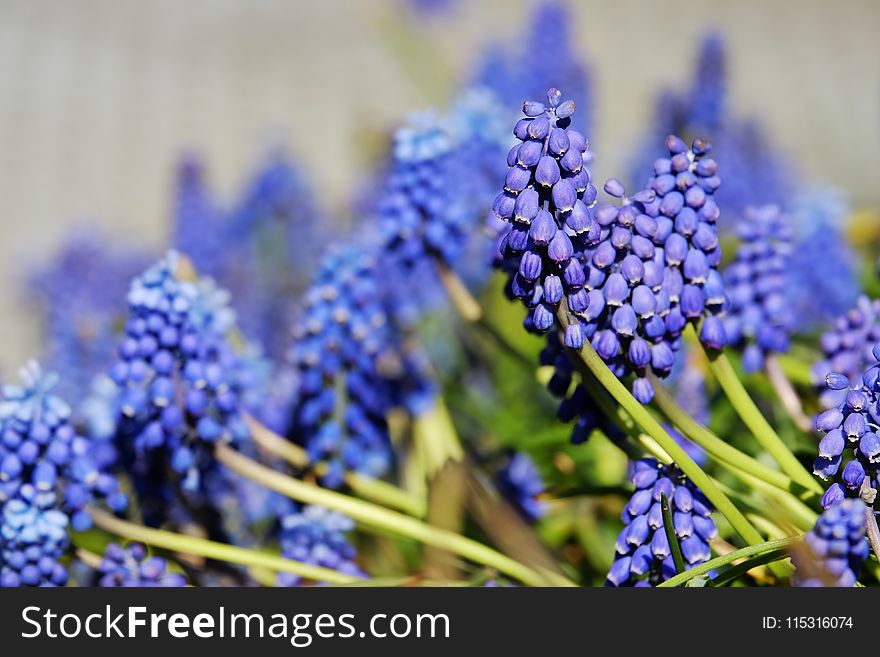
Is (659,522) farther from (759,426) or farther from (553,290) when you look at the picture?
(553,290)

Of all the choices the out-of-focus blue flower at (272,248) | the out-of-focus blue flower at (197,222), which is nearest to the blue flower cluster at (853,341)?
the out-of-focus blue flower at (272,248)

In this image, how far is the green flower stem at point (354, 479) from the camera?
84.0 inches

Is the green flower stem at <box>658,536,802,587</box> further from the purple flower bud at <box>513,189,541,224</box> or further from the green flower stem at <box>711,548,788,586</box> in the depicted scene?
the purple flower bud at <box>513,189,541,224</box>

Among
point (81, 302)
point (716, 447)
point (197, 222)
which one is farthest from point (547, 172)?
point (81, 302)

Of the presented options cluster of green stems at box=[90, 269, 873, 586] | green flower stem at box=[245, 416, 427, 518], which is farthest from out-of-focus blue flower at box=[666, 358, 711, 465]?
green flower stem at box=[245, 416, 427, 518]

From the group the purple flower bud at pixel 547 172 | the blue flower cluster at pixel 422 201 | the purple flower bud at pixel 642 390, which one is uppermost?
the blue flower cluster at pixel 422 201

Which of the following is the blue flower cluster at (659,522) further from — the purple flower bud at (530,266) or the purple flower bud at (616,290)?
the purple flower bud at (530,266)

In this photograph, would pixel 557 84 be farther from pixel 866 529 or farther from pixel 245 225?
pixel 866 529

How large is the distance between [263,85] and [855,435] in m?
12.6

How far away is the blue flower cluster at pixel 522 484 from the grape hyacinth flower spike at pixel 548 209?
862 millimetres

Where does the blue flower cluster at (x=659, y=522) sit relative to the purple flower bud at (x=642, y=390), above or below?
below

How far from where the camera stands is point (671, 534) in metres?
1.47

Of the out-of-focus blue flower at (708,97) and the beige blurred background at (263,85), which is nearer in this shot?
the out-of-focus blue flower at (708,97)

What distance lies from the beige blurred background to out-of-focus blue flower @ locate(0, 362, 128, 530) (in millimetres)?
6415
